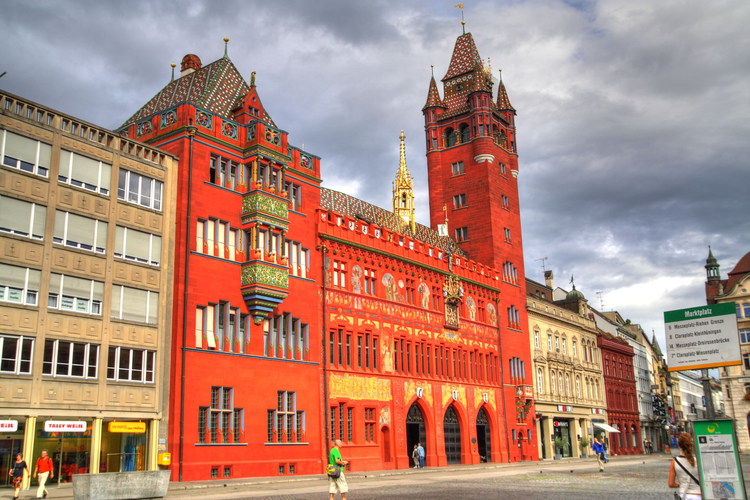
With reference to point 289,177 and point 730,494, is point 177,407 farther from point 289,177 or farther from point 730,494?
point 730,494

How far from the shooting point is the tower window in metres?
68.1

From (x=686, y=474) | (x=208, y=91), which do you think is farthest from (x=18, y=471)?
(x=208, y=91)

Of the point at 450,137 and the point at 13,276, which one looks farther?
the point at 450,137

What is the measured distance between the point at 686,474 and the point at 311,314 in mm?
32559

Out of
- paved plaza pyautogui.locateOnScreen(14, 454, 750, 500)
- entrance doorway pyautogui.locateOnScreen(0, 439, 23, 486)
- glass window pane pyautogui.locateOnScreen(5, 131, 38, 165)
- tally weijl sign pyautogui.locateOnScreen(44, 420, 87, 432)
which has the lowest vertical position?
paved plaza pyautogui.locateOnScreen(14, 454, 750, 500)

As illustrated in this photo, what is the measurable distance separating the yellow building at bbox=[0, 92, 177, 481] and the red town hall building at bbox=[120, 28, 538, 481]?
1.40m

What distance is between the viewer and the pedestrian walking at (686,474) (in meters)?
12.0

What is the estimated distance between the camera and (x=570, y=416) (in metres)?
73.6

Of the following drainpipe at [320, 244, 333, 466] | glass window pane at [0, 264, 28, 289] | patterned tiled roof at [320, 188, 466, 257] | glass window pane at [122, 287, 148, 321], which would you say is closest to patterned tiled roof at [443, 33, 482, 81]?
patterned tiled roof at [320, 188, 466, 257]

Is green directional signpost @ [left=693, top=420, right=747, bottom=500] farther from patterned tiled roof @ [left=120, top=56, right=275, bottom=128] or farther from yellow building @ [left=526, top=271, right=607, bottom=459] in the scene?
yellow building @ [left=526, top=271, right=607, bottom=459]

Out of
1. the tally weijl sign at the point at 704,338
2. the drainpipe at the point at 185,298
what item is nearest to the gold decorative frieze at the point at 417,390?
the drainpipe at the point at 185,298

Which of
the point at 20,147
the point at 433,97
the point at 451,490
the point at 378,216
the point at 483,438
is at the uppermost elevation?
the point at 433,97

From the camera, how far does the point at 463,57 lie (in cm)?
7294

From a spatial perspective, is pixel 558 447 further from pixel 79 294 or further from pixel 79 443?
pixel 79 294
